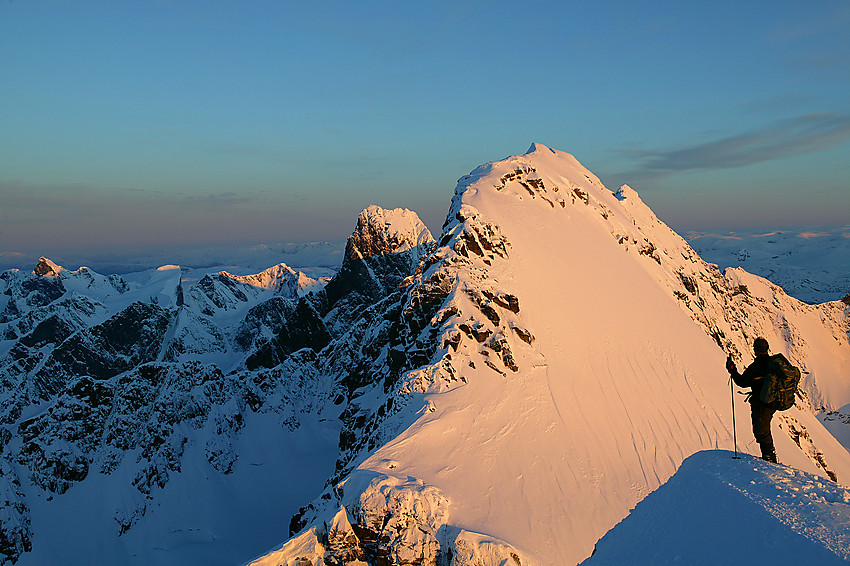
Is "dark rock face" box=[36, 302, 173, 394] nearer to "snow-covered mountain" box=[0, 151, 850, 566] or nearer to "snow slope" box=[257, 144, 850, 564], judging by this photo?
"snow-covered mountain" box=[0, 151, 850, 566]

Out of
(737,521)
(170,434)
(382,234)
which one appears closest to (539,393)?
(737,521)

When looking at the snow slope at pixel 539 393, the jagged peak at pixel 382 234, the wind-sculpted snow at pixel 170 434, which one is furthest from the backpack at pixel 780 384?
the jagged peak at pixel 382 234

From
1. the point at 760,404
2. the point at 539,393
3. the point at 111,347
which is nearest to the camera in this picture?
the point at 760,404

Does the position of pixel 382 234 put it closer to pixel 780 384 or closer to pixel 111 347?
pixel 111 347

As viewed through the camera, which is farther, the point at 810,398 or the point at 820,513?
the point at 810,398

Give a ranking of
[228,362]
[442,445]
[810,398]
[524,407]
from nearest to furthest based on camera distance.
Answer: [442,445] → [524,407] → [810,398] → [228,362]

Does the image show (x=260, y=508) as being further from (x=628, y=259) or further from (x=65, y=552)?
(x=628, y=259)

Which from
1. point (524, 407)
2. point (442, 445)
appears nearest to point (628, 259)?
point (524, 407)
